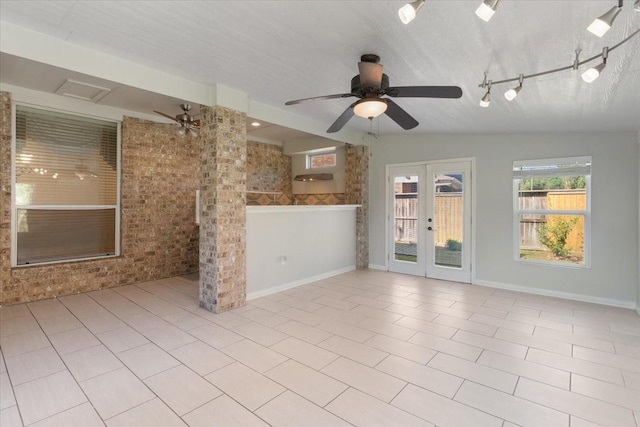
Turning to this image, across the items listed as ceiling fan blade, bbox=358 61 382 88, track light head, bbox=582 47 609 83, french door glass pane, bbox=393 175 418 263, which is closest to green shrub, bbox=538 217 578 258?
french door glass pane, bbox=393 175 418 263

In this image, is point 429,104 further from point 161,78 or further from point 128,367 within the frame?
point 128,367

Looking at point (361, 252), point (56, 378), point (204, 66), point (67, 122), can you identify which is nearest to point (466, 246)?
point (361, 252)

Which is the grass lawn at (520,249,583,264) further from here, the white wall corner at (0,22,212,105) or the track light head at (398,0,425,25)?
the white wall corner at (0,22,212,105)

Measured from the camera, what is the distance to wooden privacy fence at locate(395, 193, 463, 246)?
5621 millimetres

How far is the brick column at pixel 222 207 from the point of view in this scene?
3889 mm

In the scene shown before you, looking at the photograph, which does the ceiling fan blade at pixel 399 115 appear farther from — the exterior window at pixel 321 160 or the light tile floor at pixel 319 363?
the exterior window at pixel 321 160

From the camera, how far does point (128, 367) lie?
2.63 meters

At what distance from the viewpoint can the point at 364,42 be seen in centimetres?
246

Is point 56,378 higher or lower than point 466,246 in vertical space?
lower

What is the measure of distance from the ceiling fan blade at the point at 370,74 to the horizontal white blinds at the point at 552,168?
3.56m

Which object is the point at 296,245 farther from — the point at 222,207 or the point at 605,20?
the point at 605,20

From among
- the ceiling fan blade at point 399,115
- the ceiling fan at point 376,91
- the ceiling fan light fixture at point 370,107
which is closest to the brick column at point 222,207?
the ceiling fan at point 376,91

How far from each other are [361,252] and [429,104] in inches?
141

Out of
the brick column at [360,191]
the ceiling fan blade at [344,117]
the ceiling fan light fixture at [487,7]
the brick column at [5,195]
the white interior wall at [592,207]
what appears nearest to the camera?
the ceiling fan light fixture at [487,7]
